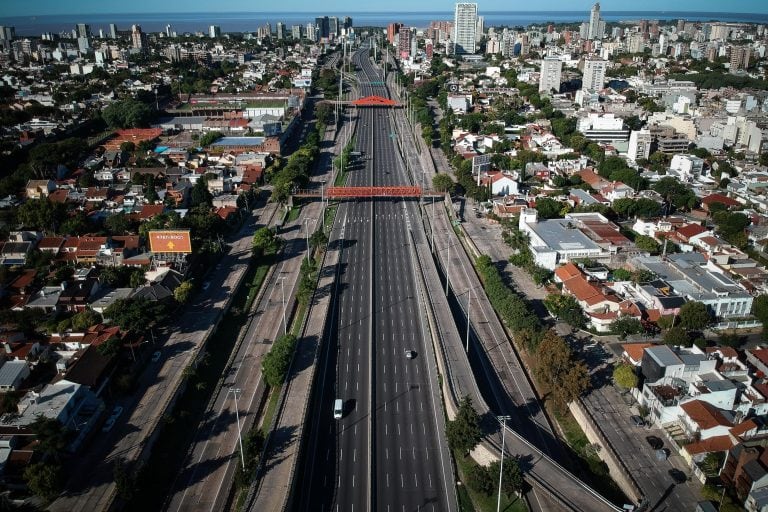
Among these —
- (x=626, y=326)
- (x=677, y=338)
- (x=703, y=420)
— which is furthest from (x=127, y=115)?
(x=703, y=420)

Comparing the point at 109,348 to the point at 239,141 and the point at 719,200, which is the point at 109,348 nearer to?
the point at 239,141

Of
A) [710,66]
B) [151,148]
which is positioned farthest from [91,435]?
[710,66]

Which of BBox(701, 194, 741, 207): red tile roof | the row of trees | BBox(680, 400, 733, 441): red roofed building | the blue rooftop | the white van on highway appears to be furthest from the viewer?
the blue rooftop

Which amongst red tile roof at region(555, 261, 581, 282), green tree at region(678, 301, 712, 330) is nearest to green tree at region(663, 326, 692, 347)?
green tree at region(678, 301, 712, 330)

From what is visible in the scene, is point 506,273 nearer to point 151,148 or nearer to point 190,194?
point 190,194

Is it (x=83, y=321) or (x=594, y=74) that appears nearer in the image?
(x=83, y=321)

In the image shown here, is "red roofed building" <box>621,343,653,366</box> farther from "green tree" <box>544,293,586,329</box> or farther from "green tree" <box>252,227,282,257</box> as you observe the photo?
"green tree" <box>252,227,282,257</box>
